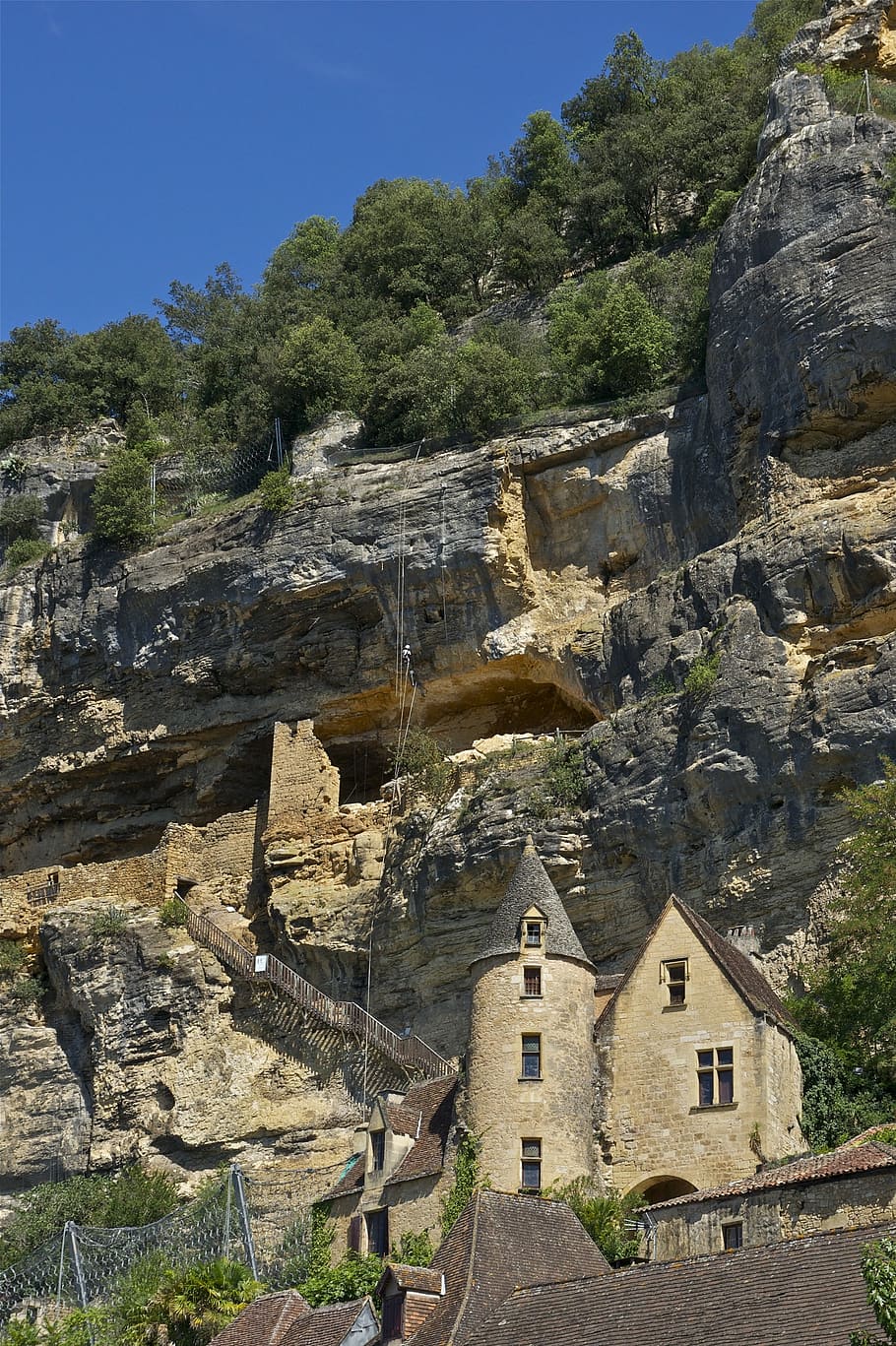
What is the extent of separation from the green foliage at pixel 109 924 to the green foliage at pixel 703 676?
13.7 m

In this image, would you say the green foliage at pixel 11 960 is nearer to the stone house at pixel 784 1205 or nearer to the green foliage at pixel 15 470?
the green foliage at pixel 15 470

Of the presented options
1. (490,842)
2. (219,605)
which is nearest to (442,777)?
(490,842)

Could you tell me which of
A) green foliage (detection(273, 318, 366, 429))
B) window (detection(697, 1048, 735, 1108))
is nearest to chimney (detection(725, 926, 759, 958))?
window (detection(697, 1048, 735, 1108))

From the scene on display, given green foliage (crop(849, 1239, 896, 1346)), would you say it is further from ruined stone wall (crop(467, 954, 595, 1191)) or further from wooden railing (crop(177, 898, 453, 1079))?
wooden railing (crop(177, 898, 453, 1079))

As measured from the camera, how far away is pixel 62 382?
195 feet

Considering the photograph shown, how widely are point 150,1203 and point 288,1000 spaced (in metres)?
5.13

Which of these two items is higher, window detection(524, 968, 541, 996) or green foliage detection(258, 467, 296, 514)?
green foliage detection(258, 467, 296, 514)

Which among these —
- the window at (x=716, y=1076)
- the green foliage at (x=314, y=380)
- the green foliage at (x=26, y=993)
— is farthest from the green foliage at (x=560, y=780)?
the green foliage at (x=314, y=380)

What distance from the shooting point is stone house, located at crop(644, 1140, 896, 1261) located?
84.4 ft

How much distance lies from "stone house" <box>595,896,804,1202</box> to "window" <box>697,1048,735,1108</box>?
15mm

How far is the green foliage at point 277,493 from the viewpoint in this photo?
45344 mm

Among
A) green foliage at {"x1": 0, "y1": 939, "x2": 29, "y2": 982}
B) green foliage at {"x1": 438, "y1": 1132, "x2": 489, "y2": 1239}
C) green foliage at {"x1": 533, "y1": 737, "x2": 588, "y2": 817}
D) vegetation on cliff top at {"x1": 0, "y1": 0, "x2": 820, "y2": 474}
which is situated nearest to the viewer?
green foliage at {"x1": 438, "y1": 1132, "x2": 489, "y2": 1239}

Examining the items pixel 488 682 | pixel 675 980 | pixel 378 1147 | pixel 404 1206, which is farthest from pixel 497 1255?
pixel 488 682

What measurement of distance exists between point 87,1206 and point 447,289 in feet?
105
